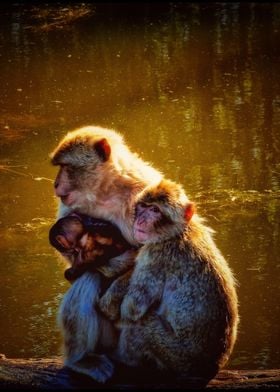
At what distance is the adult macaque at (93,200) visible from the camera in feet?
15.3

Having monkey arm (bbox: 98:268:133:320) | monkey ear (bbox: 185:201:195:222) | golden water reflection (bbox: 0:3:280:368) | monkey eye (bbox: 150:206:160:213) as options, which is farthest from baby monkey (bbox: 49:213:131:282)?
golden water reflection (bbox: 0:3:280:368)

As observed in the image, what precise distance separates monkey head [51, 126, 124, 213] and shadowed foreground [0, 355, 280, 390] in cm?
107

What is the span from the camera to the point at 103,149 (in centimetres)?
535

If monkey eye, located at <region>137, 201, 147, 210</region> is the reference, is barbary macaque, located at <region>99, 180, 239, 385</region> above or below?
below

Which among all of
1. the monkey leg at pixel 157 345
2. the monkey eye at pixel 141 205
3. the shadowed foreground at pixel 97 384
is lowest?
the shadowed foreground at pixel 97 384

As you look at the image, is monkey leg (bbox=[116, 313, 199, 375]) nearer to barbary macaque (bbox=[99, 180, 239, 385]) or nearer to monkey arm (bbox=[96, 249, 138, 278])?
barbary macaque (bbox=[99, 180, 239, 385])

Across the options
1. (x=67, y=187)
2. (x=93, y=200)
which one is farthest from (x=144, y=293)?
(x=67, y=187)

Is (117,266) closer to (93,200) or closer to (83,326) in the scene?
(83,326)

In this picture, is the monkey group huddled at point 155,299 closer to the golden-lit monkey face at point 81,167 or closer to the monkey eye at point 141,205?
the monkey eye at point 141,205

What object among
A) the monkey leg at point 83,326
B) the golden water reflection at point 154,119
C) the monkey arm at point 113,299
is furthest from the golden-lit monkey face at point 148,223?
the golden water reflection at point 154,119

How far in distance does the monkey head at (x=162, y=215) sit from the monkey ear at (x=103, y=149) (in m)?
0.76

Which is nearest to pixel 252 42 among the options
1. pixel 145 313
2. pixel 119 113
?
pixel 119 113

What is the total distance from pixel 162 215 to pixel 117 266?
0.41m

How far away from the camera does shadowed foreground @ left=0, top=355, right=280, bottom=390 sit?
14.5 ft
